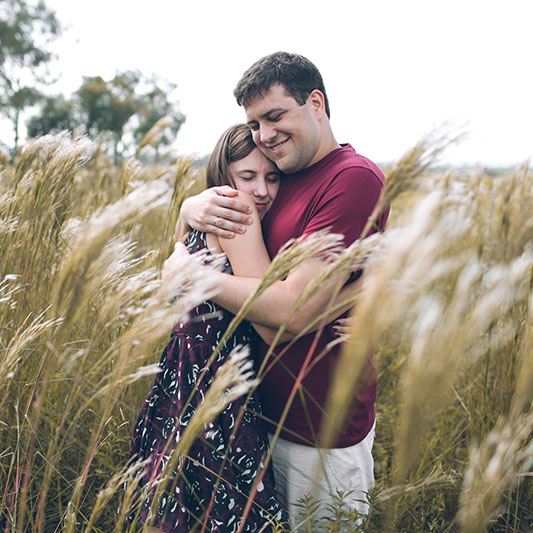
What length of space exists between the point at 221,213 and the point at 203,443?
705mm

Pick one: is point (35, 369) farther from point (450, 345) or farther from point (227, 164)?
point (450, 345)

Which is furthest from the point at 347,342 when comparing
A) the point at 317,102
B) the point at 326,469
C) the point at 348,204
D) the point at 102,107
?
the point at 102,107

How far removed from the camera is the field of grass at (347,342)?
2.02 ft

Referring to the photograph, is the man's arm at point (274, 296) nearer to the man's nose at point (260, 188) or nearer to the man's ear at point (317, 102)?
the man's nose at point (260, 188)

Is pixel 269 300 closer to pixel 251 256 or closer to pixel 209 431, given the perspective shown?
pixel 251 256

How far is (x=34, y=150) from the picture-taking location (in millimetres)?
1646

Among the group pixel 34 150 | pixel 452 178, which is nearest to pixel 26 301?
pixel 34 150

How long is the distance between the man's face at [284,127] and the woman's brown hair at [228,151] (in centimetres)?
5

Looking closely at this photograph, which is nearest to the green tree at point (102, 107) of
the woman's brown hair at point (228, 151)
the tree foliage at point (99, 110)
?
the tree foliage at point (99, 110)

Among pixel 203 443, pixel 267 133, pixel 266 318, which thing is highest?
pixel 267 133

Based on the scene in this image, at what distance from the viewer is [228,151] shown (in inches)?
63.2

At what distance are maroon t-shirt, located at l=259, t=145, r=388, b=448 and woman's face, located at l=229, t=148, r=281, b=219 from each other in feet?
0.28

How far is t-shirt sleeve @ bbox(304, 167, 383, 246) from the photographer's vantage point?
1.27 m

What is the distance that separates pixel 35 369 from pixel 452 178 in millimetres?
1394
